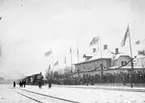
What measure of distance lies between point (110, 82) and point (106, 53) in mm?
33456

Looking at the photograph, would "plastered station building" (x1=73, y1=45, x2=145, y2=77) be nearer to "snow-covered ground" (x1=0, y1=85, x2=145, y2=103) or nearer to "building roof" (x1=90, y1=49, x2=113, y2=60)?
"building roof" (x1=90, y1=49, x2=113, y2=60)

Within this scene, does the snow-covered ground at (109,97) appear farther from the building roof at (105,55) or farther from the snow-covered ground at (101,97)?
the building roof at (105,55)

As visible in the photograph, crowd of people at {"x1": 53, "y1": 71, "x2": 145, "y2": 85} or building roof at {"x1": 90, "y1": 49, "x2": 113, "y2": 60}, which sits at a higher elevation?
building roof at {"x1": 90, "y1": 49, "x2": 113, "y2": 60}

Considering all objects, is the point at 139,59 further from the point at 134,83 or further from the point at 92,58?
the point at 134,83

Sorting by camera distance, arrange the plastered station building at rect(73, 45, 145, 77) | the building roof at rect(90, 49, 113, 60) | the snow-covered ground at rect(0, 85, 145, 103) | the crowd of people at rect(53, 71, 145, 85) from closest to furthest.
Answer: the snow-covered ground at rect(0, 85, 145, 103)
the crowd of people at rect(53, 71, 145, 85)
the plastered station building at rect(73, 45, 145, 77)
the building roof at rect(90, 49, 113, 60)

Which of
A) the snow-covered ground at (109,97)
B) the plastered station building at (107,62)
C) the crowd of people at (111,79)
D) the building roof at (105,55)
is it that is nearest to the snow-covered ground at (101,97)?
the snow-covered ground at (109,97)

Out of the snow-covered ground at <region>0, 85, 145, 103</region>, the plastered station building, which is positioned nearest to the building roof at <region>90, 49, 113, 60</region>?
the plastered station building

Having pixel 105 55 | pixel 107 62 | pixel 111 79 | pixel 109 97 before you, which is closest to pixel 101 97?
pixel 109 97

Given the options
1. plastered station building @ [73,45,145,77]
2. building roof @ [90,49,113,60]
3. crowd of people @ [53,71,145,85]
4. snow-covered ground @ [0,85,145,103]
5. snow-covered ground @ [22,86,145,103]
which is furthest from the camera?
building roof @ [90,49,113,60]

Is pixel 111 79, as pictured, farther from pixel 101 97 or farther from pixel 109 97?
pixel 109 97

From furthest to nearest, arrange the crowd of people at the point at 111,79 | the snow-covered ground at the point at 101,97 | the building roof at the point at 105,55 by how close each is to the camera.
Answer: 1. the building roof at the point at 105,55
2. the crowd of people at the point at 111,79
3. the snow-covered ground at the point at 101,97

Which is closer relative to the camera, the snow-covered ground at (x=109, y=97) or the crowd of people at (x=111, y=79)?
the snow-covered ground at (x=109, y=97)

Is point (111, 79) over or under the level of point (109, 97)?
over

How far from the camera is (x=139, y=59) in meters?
72.6
